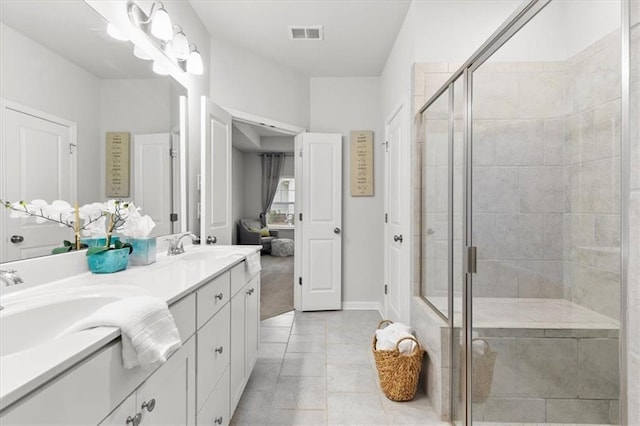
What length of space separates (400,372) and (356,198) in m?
2.16

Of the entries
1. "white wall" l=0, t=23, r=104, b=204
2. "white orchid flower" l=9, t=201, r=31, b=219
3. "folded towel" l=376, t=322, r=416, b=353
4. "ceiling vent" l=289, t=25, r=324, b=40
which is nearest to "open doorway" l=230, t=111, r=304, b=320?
"ceiling vent" l=289, t=25, r=324, b=40

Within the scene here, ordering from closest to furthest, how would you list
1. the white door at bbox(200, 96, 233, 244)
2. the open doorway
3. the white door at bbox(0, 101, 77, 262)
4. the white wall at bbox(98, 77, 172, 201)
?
the white door at bbox(0, 101, 77, 262), the white wall at bbox(98, 77, 172, 201), the white door at bbox(200, 96, 233, 244), the open doorway

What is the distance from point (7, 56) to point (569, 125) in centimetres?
178

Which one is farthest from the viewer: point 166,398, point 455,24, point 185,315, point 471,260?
point 455,24

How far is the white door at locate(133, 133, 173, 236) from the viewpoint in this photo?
1.77m

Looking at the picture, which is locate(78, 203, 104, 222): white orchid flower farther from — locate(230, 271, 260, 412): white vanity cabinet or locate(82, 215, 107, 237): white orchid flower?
locate(230, 271, 260, 412): white vanity cabinet

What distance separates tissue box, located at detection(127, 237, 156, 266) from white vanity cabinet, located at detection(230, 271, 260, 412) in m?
0.46

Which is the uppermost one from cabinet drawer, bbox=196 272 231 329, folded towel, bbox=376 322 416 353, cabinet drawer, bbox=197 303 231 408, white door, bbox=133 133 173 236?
white door, bbox=133 133 173 236

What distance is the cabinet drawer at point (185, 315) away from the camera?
42.8 inches

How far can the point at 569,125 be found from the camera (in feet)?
3.48

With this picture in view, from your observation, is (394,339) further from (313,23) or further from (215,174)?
(313,23)

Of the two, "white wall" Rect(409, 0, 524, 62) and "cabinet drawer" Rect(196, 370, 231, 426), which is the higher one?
"white wall" Rect(409, 0, 524, 62)

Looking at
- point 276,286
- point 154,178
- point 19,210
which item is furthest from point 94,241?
point 276,286

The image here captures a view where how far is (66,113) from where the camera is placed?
1312mm
